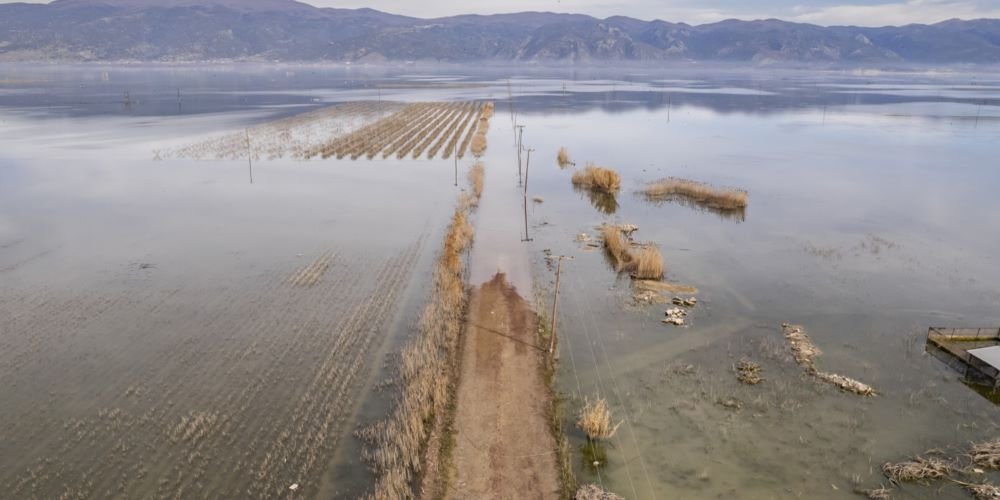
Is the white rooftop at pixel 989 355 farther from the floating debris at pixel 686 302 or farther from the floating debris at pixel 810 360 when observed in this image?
the floating debris at pixel 686 302

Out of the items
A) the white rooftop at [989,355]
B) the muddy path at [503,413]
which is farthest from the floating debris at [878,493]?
the white rooftop at [989,355]

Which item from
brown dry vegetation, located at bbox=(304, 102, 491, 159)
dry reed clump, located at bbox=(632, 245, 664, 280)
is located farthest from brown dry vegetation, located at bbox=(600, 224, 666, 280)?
brown dry vegetation, located at bbox=(304, 102, 491, 159)

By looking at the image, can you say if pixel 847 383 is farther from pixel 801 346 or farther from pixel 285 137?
pixel 285 137

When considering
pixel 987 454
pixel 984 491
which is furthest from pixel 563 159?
pixel 984 491

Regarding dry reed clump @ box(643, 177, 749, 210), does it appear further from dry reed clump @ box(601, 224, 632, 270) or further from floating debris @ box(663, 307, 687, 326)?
floating debris @ box(663, 307, 687, 326)

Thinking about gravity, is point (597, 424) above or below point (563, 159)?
below

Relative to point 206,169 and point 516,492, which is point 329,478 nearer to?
point 516,492

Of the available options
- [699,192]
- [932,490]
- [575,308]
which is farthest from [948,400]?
[699,192]
